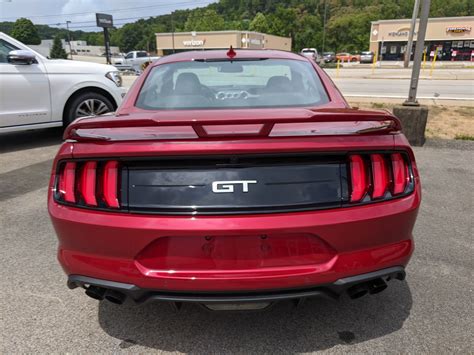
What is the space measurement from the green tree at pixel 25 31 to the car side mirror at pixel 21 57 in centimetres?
9456

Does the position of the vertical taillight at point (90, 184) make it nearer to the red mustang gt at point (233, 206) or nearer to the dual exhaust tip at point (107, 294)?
the red mustang gt at point (233, 206)

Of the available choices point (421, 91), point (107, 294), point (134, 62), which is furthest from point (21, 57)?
point (134, 62)

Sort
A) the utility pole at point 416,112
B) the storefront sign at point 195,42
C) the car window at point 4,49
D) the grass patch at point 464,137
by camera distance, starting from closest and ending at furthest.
Result: the car window at point 4,49 < the utility pole at point 416,112 < the grass patch at point 464,137 < the storefront sign at point 195,42

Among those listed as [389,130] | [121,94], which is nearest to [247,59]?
[389,130]

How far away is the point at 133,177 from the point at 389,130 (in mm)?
1250

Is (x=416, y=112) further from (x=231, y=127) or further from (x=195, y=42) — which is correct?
(x=195, y=42)

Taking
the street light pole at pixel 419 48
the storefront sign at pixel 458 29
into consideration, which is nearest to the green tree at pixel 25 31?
the storefront sign at pixel 458 29

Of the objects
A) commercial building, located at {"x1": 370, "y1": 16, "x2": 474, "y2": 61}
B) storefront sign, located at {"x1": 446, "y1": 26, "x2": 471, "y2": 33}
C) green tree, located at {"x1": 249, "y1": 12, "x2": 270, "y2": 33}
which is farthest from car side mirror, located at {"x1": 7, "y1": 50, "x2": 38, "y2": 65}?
green tree, located at {"x1": 249, "y1": 12, "x2": 270, "y2": 33}

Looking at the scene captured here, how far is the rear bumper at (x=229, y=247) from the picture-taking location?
1.83 metres

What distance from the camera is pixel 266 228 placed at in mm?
1815

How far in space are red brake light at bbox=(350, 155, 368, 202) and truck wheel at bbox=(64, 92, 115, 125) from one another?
19.7ft

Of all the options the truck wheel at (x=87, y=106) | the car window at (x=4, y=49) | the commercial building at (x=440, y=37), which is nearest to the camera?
the car window at (x=4, y=49)

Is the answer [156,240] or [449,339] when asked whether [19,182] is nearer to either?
[156,240]

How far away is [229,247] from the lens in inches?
72.8
